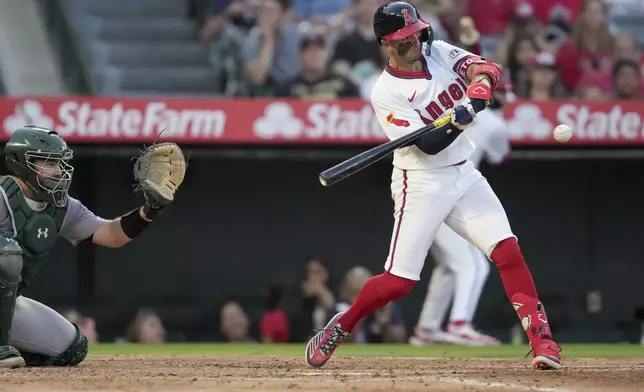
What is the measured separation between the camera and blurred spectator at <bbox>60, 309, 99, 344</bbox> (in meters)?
10.4

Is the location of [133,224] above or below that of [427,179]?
below

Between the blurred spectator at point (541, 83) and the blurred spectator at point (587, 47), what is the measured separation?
0.27m

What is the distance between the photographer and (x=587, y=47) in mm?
11812

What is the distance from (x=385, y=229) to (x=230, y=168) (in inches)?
57.2

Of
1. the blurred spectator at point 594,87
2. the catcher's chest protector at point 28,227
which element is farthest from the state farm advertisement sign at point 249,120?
the catcher's chest protector at point 28,227

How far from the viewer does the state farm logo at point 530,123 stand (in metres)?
10.4

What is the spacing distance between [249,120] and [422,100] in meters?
4.16

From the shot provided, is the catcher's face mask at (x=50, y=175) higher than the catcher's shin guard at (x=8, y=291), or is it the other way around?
the catcher's face mask at (x=50, y=175)

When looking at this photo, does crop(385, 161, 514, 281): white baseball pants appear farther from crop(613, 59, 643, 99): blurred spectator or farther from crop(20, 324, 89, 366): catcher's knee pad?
crop(613, 59, 643, 99): blurred spectator

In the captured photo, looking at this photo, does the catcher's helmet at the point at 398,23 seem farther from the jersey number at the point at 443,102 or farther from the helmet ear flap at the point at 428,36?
the jersey number at the point at 443,102

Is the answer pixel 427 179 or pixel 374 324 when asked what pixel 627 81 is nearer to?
pixel 374 324

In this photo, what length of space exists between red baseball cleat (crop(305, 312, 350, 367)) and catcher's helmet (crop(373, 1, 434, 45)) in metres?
1.40

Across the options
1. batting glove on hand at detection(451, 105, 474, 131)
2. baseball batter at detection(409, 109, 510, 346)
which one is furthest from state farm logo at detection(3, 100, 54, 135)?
batting glove on hand at detection(451, 105, 474, 131)

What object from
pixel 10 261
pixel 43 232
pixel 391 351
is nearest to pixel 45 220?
pixel 43 232
